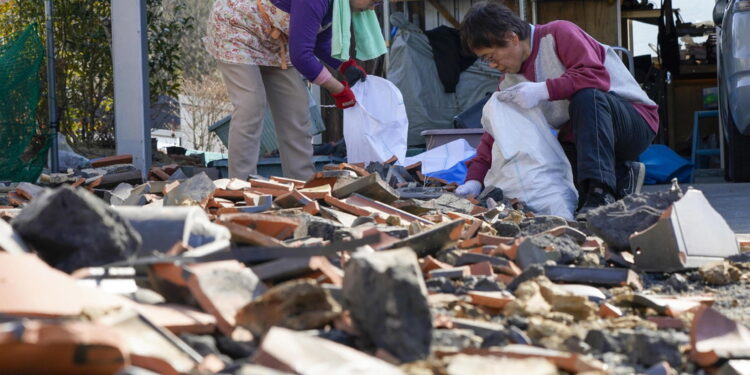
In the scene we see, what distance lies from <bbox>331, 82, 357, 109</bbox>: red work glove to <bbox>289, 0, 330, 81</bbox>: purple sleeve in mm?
536

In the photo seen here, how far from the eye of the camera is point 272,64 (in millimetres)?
5457

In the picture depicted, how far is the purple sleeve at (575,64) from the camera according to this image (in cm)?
468

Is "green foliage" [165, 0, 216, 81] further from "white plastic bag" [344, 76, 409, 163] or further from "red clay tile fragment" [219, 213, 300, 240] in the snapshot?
"red clay tile fragment" [219, 213, 300, 240]

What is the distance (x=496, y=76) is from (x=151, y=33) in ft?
12.8

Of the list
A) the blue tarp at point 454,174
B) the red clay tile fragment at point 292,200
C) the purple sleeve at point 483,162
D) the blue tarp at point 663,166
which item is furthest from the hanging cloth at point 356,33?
the blue tarp at point 663,166

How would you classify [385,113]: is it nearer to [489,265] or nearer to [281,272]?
[489,265]

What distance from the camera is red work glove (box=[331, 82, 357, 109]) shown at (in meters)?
5.77

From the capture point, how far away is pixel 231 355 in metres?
1.81

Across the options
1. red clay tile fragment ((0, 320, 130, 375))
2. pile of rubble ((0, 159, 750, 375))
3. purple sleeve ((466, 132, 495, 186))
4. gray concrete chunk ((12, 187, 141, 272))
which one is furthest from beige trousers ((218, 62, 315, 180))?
red clay tile fragment ((0, 320, 130, 375))

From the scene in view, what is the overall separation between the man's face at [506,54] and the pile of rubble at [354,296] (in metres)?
1.59

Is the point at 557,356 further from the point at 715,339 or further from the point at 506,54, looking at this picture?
the point at 506,54

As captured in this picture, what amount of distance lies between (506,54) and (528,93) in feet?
0.77

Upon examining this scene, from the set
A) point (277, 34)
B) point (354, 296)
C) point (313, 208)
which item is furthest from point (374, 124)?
point (354, 296)

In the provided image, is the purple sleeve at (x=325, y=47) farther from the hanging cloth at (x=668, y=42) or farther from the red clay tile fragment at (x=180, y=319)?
the hanging cloth at (x=668, y=42)
